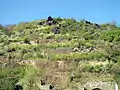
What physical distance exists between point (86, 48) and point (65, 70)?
5.64m

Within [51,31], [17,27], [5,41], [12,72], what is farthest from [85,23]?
[12,72]

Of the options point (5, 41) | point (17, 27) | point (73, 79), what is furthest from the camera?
point (17, 27)

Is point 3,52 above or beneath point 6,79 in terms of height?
above

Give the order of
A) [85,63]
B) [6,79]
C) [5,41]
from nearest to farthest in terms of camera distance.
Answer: [6,79], [85,63], [5,41]

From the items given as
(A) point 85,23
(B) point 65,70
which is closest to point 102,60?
(B) point 65,70

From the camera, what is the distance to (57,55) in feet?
112

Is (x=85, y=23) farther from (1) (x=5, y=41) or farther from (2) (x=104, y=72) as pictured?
(2) (x=104, y=72)

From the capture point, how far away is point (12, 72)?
30.8 metres

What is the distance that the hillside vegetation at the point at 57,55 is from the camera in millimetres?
29959

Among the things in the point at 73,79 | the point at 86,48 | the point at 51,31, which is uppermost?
the point at 51,31

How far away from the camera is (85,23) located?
1873 inches

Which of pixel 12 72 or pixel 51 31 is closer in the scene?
pixel 12 72

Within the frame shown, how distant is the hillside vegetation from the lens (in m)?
30.0

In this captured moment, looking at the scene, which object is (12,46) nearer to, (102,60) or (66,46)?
(66,46)
